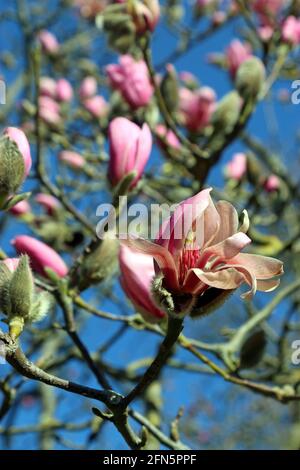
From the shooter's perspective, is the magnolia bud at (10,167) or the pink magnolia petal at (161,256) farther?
the magnolia bud at (10,167)

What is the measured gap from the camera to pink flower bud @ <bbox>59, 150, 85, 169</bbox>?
235 cm

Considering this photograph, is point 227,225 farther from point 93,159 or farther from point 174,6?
point 174,6

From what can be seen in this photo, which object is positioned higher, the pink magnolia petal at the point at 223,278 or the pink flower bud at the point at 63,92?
the pink magnolia petal at the point at 223,278

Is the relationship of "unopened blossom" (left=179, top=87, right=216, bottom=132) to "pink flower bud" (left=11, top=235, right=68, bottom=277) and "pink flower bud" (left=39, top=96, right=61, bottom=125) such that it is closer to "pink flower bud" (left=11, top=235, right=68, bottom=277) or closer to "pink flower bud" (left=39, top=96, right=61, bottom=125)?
"pink flower bud" (left=39, top=96, right=61, bottom=125)

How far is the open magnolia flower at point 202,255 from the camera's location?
741 mm

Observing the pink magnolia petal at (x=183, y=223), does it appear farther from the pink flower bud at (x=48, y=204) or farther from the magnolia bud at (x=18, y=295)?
the pink flower bud at (x=48, y=204)

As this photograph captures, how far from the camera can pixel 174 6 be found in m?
2.99

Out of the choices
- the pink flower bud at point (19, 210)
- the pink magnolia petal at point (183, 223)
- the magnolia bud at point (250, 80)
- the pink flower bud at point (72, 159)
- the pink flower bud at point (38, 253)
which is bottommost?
the pink flower bud at point (72, 159)

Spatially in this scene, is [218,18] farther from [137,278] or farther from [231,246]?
[231,246]

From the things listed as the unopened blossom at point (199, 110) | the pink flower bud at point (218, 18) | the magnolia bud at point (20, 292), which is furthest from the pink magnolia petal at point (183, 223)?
the pink flower bud at point (218, 18)

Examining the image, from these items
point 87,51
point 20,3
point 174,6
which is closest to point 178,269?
point 174,6

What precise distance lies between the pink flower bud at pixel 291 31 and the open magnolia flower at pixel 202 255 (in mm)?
1397

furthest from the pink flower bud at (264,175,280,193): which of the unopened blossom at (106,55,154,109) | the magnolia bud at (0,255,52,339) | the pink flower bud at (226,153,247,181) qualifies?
the magnolia bud at (0,255,52,339)

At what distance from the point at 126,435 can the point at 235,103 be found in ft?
3.55
